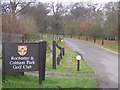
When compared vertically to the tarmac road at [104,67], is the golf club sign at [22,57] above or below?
above

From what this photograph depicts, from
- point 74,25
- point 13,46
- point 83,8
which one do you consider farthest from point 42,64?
point 83,8

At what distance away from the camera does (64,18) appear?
9800 cm

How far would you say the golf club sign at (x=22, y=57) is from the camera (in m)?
9.84

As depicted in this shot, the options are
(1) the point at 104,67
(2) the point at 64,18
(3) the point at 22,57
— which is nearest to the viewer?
(3) the point at 22,57

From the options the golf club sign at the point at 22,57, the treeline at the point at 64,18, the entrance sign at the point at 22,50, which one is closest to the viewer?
the golf club sign at the point at 22,57

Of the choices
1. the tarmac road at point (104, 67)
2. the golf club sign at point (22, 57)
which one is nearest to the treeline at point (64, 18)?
the tarmac road at point (104, 67)

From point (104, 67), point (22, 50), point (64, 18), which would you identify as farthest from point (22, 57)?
point (64, 18)

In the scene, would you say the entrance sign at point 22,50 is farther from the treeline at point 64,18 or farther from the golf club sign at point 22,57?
the treeline at point 64,18

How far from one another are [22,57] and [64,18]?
88507 mm

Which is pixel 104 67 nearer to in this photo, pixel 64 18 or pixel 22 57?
pixel 22 57

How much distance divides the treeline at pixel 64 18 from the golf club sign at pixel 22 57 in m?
15.4

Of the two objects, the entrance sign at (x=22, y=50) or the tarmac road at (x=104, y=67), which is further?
the tarmac road at (x=104, y=67)

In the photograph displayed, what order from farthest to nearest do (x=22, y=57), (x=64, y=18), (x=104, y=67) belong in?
1. (x=64, y=18)
2. (x=104, y=67)
3. (x=22, y=57)

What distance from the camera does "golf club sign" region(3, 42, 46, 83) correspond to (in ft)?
32.3
